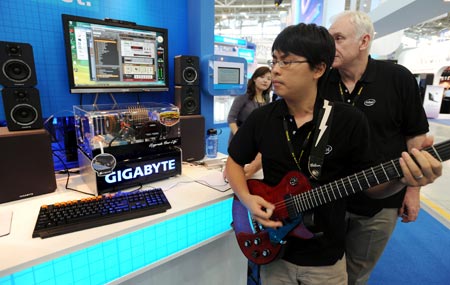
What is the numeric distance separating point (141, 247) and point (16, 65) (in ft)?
3.47

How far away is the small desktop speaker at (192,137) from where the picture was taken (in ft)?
6.08

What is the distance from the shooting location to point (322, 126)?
3.25 feet

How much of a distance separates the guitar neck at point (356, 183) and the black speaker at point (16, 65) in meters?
1.30

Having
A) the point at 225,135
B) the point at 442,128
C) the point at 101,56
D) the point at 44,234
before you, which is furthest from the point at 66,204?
the point at 442,128

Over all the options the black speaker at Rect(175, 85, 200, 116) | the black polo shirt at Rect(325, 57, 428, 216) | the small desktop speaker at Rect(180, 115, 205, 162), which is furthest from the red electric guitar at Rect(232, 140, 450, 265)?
the black speaker at Rect(175, 85, 200, 116)

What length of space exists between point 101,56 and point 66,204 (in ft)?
2.88

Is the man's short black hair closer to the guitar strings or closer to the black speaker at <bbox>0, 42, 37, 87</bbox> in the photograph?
the guitar strings

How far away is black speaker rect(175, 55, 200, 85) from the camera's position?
188 centimetres

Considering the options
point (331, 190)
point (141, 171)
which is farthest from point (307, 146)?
point (141, 171)

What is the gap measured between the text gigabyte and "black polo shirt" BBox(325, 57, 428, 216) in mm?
970

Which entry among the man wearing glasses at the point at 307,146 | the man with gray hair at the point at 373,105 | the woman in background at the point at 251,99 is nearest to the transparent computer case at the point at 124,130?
the man wearing glasses at the point at 307,146

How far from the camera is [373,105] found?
4.30ft

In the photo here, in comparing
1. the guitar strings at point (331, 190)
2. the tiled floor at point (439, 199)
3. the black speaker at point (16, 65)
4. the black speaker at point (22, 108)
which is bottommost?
the tiled floor at point (439, 199)

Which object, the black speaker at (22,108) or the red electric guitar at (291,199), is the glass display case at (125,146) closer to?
the black speaker at (22,108)
